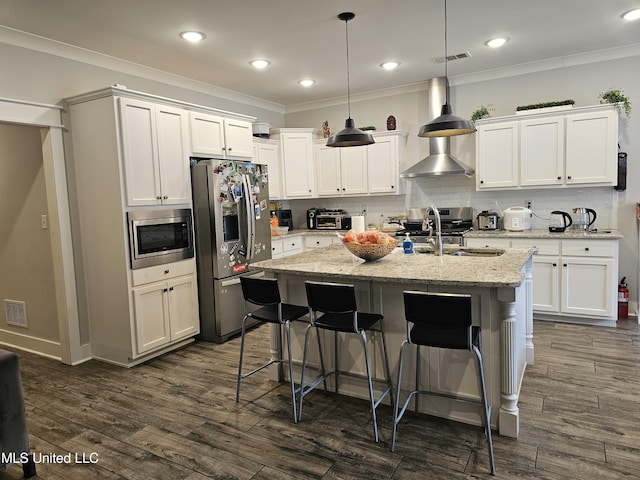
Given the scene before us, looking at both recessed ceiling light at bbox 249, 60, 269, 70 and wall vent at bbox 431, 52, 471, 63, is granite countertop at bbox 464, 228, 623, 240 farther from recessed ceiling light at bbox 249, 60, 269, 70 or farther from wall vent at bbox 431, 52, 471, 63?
recessed ceiling light at bbox 249, 60, 269, 70

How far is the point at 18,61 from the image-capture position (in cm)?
352

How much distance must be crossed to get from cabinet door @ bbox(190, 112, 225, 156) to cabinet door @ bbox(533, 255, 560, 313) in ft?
11.7

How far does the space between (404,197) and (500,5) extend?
2.91 m

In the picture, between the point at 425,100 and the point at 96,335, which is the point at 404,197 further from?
the point at 96,335

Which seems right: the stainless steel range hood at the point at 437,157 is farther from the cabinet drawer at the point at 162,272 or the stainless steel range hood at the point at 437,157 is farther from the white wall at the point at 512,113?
the cabinet drawer at the point at 162,272

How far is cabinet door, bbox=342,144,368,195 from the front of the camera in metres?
5.96

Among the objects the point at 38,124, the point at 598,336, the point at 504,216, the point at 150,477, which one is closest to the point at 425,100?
the point at 504,216

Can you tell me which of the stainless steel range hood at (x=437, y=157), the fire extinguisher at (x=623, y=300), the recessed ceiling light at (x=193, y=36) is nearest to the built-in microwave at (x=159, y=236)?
the recessed ceiling light at (x=193, y=36)

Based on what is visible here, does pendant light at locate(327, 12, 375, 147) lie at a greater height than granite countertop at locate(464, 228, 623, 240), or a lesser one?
greater

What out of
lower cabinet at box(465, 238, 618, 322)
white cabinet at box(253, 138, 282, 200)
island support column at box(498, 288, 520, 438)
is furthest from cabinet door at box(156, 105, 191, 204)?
lower cabinet at box(465, 238, 618, 322)

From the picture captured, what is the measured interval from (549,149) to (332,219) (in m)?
2.91

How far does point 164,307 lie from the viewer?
4035 mm

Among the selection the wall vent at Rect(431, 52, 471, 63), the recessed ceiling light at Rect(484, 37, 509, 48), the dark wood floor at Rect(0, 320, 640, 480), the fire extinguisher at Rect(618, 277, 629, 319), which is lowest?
the dark wood floor at Rect(0, 320, 640, 480)

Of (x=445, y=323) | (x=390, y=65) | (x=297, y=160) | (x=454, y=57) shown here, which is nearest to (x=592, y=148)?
(x=454, y=57)
